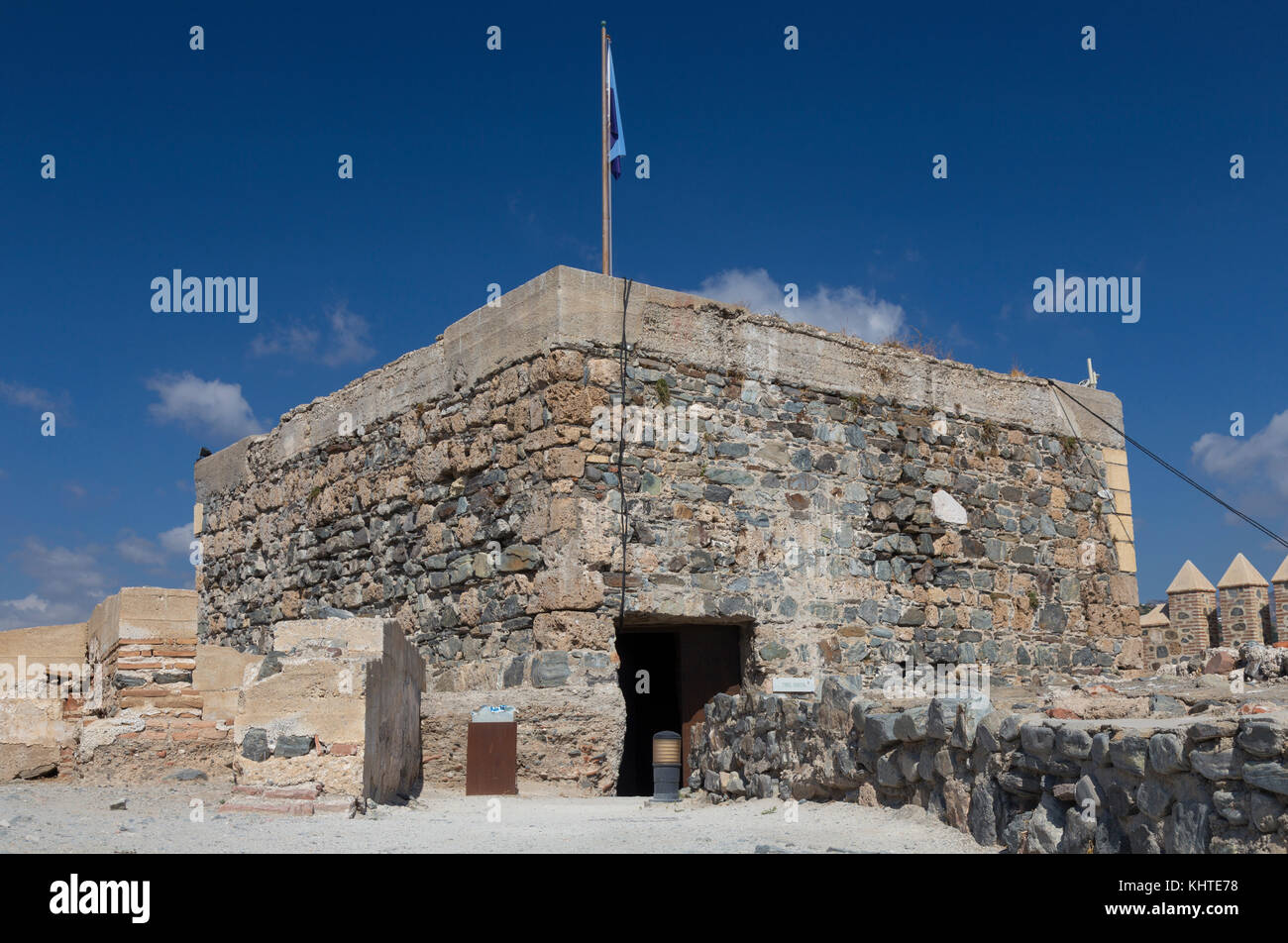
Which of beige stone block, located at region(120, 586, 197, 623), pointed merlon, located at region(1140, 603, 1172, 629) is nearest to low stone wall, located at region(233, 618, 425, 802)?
beige stone block, located at region(120, 586, 197, 623)

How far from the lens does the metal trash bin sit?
29.6 ft

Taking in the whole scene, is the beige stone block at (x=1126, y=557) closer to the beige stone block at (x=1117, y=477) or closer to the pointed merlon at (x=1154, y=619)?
the beige stone block at (x=1117, y=477)

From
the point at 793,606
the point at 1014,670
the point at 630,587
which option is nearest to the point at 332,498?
the point at 630,587

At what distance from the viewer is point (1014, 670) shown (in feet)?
37.8

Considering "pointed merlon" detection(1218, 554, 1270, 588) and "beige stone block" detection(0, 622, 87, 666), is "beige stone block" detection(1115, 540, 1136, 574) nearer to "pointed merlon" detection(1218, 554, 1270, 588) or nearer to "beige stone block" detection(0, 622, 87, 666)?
"pointed merlon" detection(1218, 554, 1270, 588)

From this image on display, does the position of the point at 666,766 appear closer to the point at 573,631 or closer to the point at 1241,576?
the point at 573,631

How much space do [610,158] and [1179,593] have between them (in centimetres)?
1392

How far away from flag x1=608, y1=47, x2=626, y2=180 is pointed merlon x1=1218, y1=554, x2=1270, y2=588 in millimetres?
13455

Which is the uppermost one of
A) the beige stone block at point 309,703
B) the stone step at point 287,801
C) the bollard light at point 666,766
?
the beige stone block at point 309,703

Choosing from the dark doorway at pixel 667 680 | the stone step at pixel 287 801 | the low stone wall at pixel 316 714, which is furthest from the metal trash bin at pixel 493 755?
the stone step at pixel 287 801

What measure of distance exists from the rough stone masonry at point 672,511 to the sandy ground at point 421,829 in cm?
213

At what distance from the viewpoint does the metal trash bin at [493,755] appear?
29.6 feet
